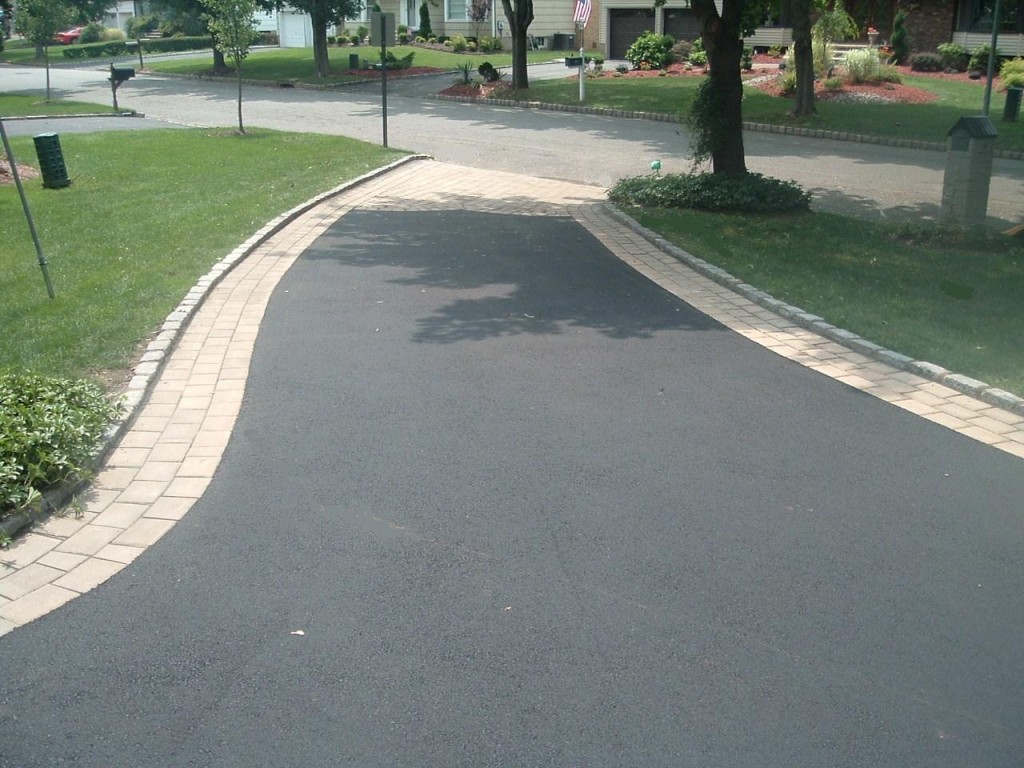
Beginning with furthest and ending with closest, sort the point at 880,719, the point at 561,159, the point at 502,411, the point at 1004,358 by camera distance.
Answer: the point at 561,159, the point at 1004,358, the point at 502,411, the point at 880,719

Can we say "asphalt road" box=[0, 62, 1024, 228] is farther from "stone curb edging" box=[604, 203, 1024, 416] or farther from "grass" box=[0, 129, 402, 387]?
"stone curb edging" box=[604, 203, 1024, 416]

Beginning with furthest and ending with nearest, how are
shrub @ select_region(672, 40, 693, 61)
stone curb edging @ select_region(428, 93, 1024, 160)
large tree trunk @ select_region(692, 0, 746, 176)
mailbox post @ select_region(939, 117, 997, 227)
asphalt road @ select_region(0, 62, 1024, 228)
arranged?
shrub @ select_region(672, 40, 693, 61) < stone curb edging @ select_region(428, 93, 1024, 160) < asphalt road @ select_region(0, 62, 1024, 228) < large tree trunk @ select_region(692, 0, 746, 176) < mailbox post @ select_region(939, 117, 997, 227)

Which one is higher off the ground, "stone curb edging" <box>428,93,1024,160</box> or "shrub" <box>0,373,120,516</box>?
"stone curb edging" <box>428,93,1024,160</box>

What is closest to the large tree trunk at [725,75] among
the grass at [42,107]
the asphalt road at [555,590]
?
the asphalt road at [555,590]

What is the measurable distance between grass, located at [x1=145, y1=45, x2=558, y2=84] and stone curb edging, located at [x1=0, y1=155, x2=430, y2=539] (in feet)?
90.9

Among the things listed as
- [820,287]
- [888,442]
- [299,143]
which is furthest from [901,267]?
[299,143]

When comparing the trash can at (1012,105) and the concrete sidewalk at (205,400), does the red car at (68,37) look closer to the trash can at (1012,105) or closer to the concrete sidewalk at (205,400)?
the trash can at (1012,105)

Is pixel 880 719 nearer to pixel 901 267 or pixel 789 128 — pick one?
pixel 901 267

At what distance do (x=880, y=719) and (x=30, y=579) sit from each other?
3.98m

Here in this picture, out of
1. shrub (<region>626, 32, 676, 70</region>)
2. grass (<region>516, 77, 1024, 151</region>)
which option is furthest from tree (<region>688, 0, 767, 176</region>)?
shrub (<region>626, 32, 676, 70</region>)

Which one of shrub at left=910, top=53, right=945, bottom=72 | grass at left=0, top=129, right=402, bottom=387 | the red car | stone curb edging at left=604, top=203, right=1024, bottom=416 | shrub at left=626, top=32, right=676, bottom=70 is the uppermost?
the red car

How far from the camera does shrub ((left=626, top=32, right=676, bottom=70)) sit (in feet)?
130

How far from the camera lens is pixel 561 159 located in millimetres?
20641

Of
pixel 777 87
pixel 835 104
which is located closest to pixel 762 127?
pixel 835 104
